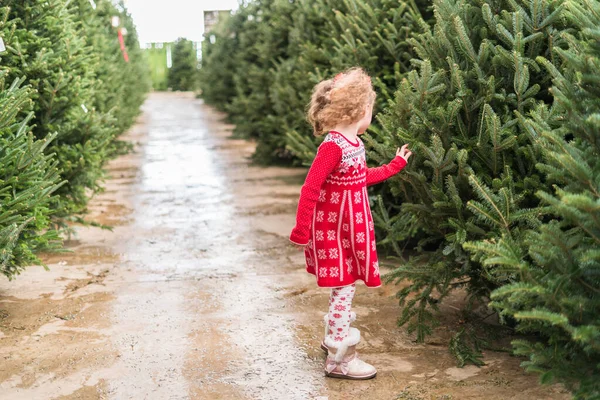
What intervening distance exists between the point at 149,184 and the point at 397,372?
679 cm

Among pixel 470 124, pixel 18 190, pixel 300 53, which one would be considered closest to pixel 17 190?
pixel 18 190

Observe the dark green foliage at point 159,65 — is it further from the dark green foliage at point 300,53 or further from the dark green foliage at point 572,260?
the dark green foliage at point 572,260

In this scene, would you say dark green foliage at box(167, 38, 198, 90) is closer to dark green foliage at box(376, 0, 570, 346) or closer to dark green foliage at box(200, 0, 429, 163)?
dark green foliage at box(200, 0, 429, 163)

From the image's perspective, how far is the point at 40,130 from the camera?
6.04m

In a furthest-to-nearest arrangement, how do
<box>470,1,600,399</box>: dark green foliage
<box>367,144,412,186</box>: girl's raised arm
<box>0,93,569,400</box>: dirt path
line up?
<box>367,144,412,186</box>: girl's raised arm, <box>0,93,569,400</box>: dirt path, <box>470,1,600,399</box>: dark green foliage

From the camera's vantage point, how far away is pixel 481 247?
113 inches

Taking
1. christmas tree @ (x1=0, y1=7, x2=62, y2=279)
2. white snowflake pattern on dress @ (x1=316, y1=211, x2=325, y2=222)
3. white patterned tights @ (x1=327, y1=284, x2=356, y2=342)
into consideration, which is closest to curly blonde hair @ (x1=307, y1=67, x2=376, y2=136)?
white snowflake pattern on dress @ (x1=316, y1=211, x2=325, y2=222)

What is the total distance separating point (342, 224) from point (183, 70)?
3847cm

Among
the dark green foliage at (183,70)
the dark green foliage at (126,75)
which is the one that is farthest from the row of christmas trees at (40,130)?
the dark green foliage at (183,70)

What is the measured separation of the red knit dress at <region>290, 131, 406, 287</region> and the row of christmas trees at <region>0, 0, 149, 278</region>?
5.79ft

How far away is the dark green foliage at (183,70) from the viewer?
40438 mm

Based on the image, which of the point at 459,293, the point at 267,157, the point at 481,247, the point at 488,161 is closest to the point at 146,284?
the point at 459,293

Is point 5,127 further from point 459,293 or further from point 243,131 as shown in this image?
point 243,131

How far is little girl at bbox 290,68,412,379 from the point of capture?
3744 millimetres
